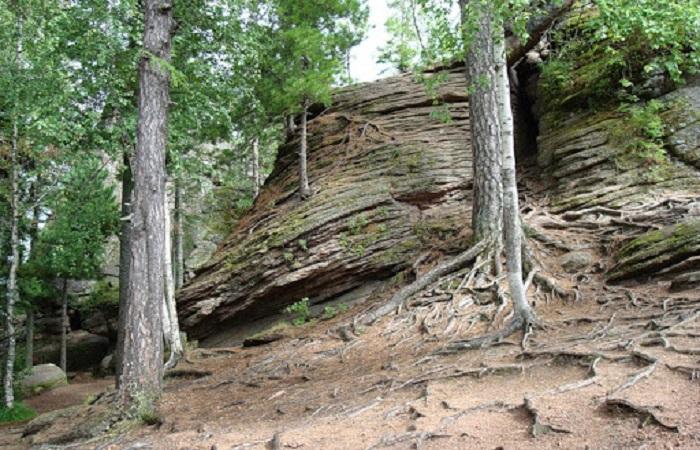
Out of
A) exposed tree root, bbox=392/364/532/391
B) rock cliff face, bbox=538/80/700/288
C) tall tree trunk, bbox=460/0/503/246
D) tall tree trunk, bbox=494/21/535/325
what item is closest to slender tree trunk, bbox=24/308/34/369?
tall tree trunk, bbox=460/0/503/246

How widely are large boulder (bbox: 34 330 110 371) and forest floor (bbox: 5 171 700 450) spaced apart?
48.4 feet

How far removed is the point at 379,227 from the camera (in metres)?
12.1

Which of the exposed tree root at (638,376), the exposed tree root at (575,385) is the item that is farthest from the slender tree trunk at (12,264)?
the exposed tree root at (638,376)

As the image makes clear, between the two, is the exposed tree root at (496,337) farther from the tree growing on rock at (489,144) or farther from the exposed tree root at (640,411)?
the exposed tree root at (640,411)

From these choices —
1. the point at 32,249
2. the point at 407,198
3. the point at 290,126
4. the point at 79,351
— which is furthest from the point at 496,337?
the point at 79,351

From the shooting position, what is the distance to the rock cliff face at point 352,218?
38.4ft

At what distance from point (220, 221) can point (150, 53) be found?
18.3m

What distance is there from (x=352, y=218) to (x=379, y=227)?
695 mm

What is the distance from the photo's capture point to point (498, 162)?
32.9 ft

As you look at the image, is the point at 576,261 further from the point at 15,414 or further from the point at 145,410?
the point at 15,414

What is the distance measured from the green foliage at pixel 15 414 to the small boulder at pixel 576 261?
1332 cm

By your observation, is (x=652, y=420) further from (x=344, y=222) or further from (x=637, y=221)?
(x=344, y=222)

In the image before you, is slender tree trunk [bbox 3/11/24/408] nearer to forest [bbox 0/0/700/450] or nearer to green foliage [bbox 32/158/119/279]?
forest [bbox 0/0/700/450]

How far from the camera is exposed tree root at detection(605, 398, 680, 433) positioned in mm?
3604
